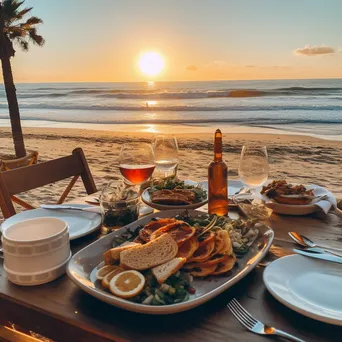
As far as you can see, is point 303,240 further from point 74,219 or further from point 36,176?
point 36,176

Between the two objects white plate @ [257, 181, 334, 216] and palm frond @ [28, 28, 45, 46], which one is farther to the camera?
palm frond @ [28, 28, 45, 46]

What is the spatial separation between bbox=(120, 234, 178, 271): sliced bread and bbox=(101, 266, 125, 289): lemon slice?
1 cm

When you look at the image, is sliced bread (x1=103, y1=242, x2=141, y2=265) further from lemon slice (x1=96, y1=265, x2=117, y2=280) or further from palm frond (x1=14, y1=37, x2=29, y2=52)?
palm frond (x1=14, y1=37, x2=29, y2=52)

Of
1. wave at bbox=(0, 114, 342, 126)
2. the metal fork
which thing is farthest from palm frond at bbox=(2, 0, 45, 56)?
the metal fork

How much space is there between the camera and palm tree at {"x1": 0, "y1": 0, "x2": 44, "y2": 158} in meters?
7.38

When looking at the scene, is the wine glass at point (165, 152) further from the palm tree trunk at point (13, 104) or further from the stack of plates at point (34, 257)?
the palm tree trunk at point (13, 104)

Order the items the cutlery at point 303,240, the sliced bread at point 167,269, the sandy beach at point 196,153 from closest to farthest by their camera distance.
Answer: the sliced bread at point 167,269 → the cutlery at point 303,240 → the sandy beach at point 196,153

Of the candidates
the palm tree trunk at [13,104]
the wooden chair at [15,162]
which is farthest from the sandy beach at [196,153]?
the wooden chair at [15,162]

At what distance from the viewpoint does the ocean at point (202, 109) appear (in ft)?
32.3

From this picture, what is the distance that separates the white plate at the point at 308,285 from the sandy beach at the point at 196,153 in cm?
343

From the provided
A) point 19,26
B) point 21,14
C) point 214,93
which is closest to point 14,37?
point 19,26

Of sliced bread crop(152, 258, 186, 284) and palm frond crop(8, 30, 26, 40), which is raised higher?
palm frond crop(8, 30, 26, 40)

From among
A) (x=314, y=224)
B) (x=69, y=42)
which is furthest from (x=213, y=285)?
(x=69, y=42)

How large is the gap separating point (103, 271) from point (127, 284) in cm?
9
